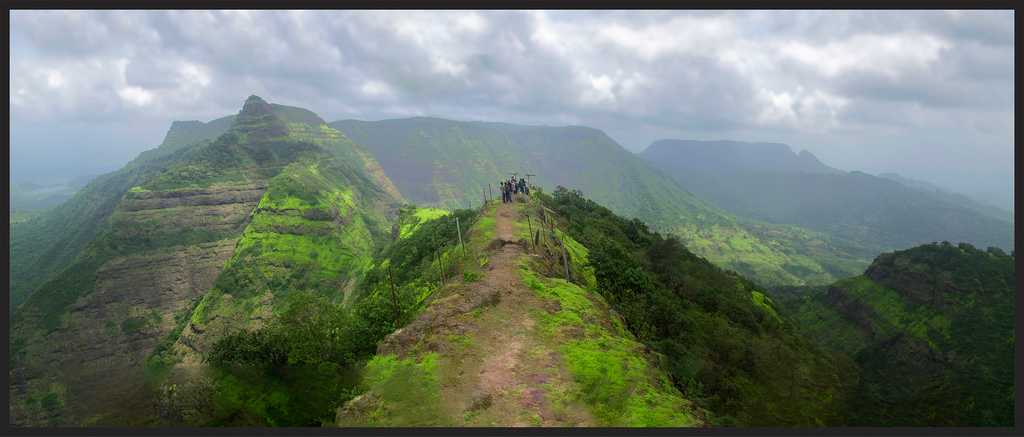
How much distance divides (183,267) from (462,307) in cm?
11705

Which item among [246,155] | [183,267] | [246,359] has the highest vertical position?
[246,155]

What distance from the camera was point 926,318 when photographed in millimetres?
71625

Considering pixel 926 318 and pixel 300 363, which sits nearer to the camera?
pixel 300 363

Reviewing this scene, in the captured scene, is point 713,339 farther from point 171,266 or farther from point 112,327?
point 171,266

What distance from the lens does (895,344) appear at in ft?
225

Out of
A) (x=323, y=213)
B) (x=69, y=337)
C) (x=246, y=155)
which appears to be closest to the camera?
(x=69, y=337)

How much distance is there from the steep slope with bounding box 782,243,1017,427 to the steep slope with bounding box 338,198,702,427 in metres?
38.3

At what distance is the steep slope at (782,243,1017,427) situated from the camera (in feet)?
190

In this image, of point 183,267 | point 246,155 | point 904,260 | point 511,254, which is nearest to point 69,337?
point 183,267

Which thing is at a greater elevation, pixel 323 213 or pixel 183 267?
pixel 323 213

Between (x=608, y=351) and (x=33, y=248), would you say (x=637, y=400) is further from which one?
(x=33, y=248)

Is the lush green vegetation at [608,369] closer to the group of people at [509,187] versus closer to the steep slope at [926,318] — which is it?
the group of people at [509,187]

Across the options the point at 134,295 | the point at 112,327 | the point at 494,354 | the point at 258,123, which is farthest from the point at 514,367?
the point at 258,123

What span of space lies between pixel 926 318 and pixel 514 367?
8370cm
